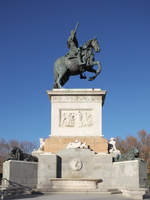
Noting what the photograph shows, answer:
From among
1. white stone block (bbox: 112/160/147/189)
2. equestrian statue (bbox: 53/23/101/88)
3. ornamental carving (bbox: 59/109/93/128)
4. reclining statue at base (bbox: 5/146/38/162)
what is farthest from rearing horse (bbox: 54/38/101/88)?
white stone block (bbox: 112/160/147/189)

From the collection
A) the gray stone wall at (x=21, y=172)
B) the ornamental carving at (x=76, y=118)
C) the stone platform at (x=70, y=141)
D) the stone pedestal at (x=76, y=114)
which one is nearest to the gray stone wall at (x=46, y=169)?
the gray stone wall at (x=21, y=172)

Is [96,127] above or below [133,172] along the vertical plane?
above

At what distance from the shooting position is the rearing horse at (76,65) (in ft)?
69.7

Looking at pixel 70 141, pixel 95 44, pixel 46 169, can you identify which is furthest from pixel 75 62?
pixel 46 169

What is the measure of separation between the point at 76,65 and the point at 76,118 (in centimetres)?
363

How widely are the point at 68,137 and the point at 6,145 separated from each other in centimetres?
A: 4169

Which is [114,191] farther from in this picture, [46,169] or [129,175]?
[46,169]

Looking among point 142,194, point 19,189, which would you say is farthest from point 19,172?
point 142,194

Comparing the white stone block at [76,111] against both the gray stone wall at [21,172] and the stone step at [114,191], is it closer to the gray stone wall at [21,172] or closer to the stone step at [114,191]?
the gray stone wall at [21,172]

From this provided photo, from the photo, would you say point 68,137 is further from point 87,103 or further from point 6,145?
point 6,145

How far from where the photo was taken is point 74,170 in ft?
61.0

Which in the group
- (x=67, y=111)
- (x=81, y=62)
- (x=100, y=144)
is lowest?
(x=100, y=144)

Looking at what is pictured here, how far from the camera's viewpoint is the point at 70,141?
1959 cm

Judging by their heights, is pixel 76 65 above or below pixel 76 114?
above
